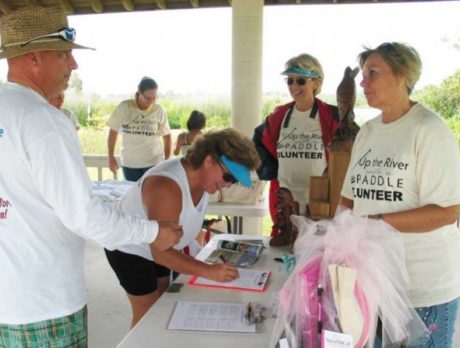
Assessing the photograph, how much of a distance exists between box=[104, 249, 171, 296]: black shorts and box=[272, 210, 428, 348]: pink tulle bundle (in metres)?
0.80

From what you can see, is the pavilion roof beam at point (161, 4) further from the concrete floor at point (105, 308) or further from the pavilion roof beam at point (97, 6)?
the concrete floor at point (105, 308)

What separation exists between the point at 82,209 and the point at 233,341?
0.50 meters

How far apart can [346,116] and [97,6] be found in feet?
12.1

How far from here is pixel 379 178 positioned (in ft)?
3.84

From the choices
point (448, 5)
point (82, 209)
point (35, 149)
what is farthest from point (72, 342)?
point (448, 5)

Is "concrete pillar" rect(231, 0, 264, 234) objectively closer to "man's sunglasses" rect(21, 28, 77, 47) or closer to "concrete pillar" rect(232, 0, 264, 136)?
"concrete pillar" rect(232, 0, 264, 136)

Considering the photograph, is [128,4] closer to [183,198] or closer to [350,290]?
[183,198]

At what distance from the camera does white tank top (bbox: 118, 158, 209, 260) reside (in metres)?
1.46

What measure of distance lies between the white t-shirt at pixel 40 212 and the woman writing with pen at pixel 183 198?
31cm

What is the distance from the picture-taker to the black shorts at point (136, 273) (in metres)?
1.55

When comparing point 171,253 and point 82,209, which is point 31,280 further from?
point 171,253

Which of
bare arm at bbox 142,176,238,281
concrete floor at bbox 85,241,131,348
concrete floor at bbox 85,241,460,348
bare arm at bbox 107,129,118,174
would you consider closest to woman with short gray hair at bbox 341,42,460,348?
bare arm at bbox 142,176,238,281

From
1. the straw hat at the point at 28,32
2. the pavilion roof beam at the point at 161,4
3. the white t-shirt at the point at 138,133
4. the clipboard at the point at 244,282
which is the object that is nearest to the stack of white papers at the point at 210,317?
the clipboard at the point at 244,282

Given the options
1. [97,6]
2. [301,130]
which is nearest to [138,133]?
[97,6]
